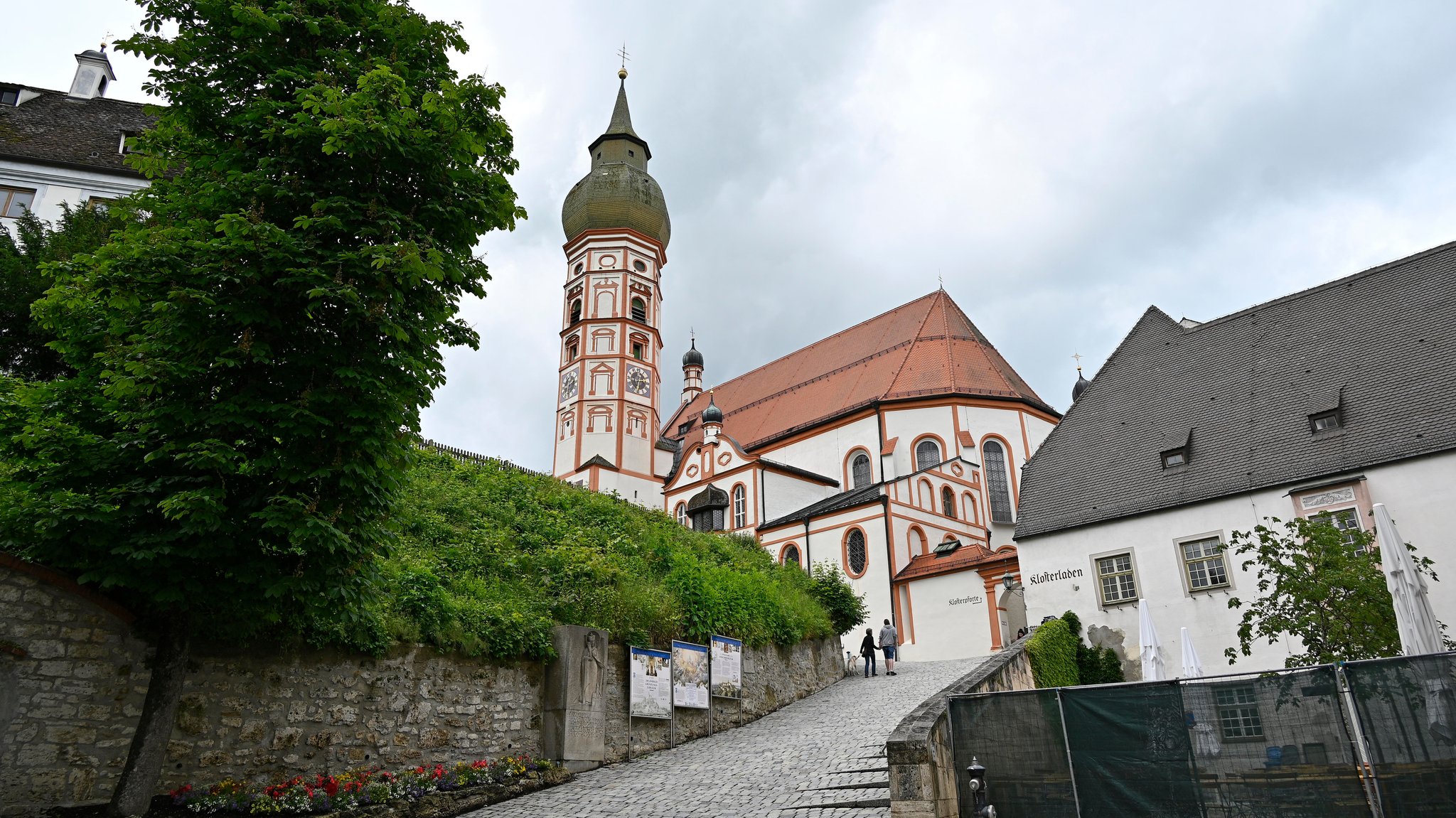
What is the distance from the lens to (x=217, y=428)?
27.7 feet

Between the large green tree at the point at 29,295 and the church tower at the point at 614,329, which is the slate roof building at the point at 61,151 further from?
the church tower at the point at 614,329

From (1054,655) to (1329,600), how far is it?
5245mm

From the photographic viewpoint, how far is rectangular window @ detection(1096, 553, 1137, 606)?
21.1 metres

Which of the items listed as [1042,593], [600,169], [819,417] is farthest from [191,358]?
[600,169]

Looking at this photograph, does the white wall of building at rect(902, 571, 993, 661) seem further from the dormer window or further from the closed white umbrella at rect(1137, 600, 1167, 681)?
the closed white umbrella at rect(1137, 600, 1167, 681)

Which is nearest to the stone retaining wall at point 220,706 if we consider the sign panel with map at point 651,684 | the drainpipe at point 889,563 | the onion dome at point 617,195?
the sign panel with map at point 651,684

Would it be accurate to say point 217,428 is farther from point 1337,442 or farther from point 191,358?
point 1337,442

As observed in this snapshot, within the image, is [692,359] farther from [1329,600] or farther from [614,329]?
[1329,600]

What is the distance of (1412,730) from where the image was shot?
7246 mm

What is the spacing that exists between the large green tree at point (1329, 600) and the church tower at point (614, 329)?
29288 millimetres

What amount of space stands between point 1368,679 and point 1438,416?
14.2m

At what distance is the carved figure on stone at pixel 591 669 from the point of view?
12938 mm

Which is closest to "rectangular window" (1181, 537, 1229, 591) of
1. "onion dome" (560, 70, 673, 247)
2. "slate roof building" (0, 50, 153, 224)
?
"slate roof building" (0, 50, 153, 224)

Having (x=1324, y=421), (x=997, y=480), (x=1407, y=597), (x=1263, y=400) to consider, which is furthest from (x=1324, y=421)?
(x=997, y=480)
